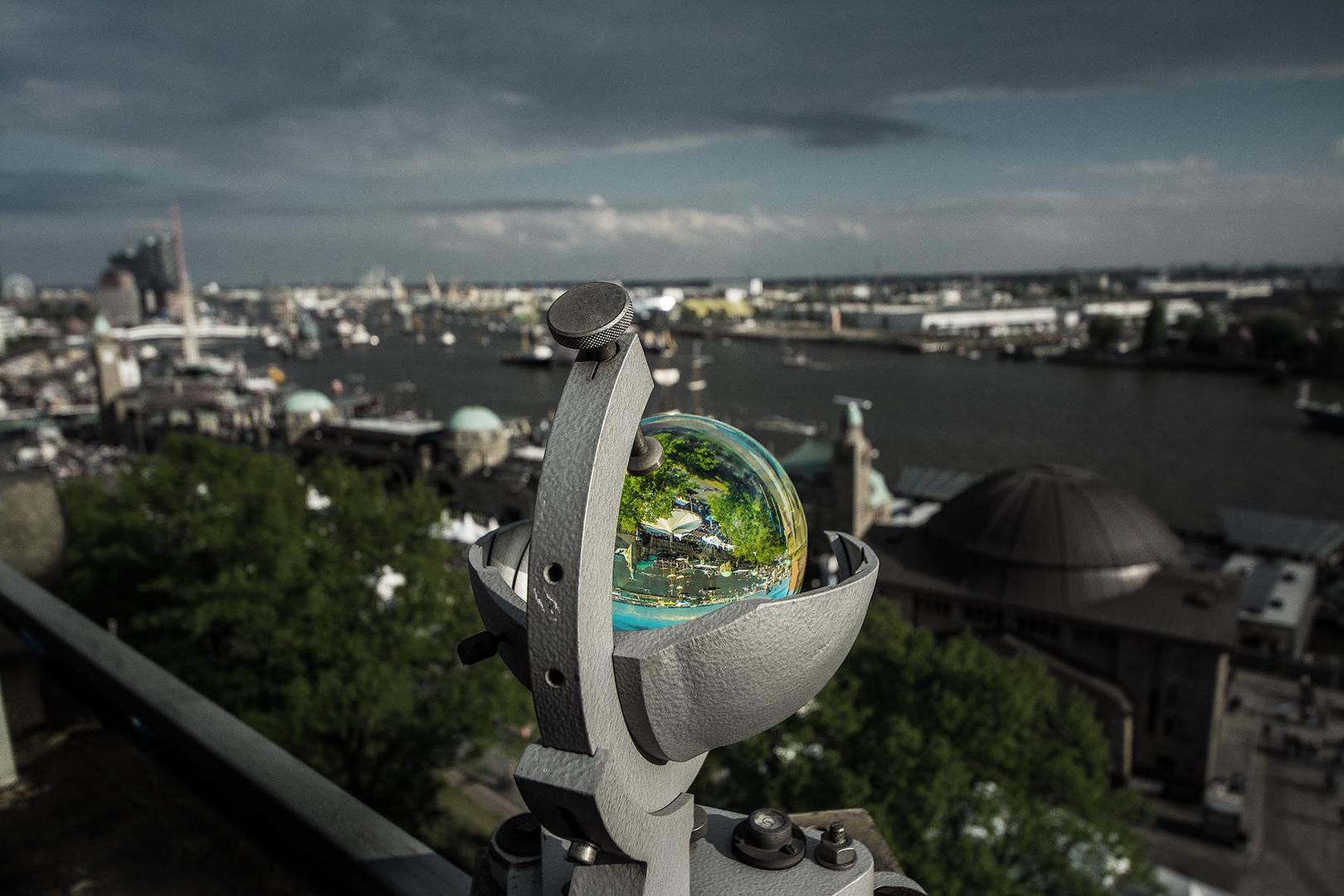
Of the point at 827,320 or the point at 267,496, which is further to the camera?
the point at 827,320

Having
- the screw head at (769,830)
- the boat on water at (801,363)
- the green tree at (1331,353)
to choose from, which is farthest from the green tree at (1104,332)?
the screw head at (769,830)

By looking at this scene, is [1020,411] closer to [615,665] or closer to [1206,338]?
[1206,338]

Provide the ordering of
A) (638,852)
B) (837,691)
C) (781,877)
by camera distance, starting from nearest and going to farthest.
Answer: (638,852) < (781,877) < (837,691)

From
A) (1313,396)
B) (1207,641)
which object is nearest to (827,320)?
(1313,396)

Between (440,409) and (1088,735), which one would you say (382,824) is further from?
(440,409)

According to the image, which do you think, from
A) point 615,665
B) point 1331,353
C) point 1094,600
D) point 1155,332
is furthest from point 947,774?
point 1155,332

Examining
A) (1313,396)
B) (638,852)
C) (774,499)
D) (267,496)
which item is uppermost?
(774,499)

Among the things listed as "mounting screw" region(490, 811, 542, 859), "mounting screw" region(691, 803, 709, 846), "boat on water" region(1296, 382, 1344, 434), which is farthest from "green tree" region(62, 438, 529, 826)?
"boat on water" region(1296, 382, 1344, 434)
